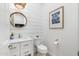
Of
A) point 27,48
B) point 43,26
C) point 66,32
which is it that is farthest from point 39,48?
point 66,32

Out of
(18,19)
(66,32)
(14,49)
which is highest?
(18,19)

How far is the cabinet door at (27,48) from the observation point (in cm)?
128

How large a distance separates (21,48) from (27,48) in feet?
0.25

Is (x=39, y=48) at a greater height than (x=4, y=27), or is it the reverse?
(x=4, y=27)

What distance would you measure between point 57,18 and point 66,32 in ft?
0.71

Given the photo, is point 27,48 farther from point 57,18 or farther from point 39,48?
point 57,18

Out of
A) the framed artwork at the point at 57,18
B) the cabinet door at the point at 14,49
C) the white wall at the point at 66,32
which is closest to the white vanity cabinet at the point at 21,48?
the cabinet door at the point at 14,49

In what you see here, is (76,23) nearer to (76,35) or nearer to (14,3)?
(76,35)

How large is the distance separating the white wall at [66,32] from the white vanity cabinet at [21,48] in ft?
0.66

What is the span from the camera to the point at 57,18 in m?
1.30

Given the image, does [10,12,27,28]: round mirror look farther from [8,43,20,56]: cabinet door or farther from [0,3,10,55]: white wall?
[8,43,20,56]: cabinet door

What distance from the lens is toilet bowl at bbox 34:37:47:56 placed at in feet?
4.22

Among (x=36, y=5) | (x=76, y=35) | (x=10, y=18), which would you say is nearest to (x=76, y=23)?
(x=76, y=35)

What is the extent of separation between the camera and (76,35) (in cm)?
127
